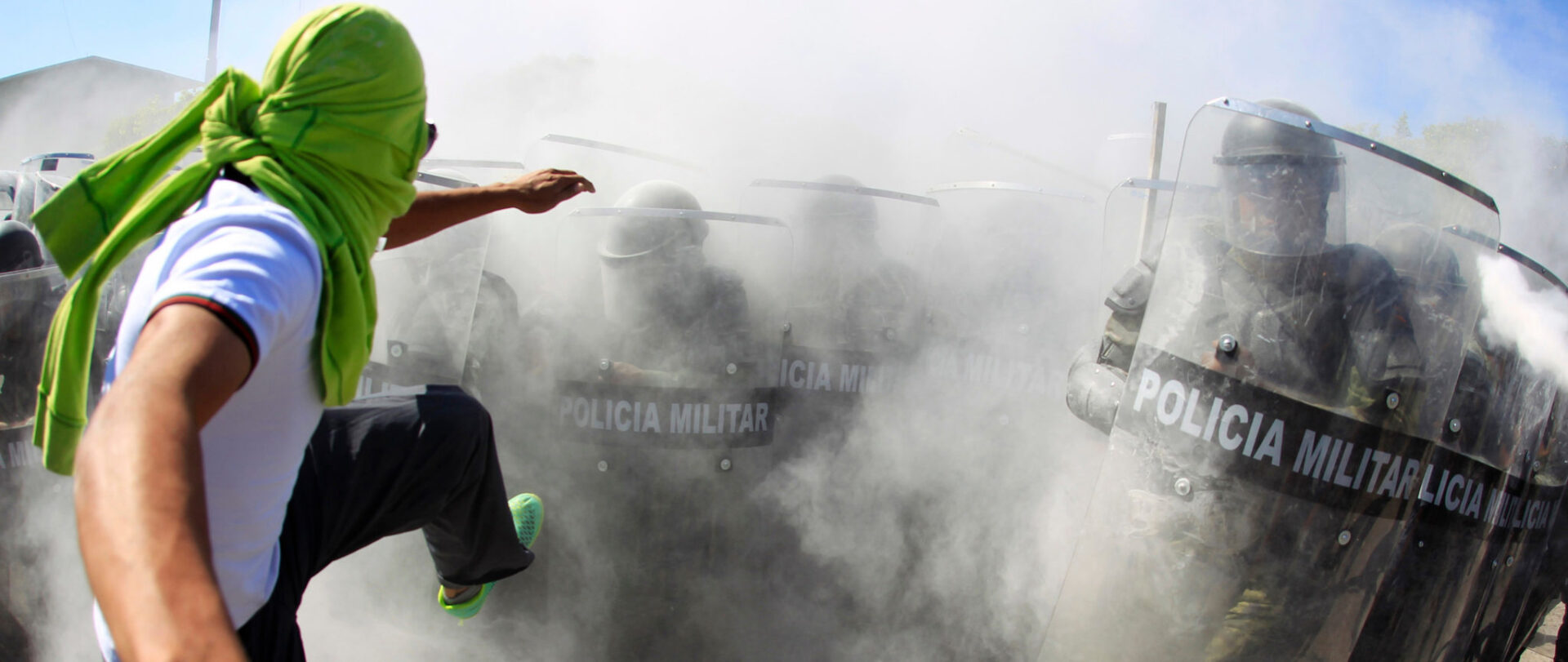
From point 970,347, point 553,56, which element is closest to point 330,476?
point 970,347

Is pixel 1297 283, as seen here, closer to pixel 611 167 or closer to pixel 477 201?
pixel 477 201

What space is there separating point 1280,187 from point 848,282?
212 centimetres

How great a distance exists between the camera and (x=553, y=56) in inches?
329

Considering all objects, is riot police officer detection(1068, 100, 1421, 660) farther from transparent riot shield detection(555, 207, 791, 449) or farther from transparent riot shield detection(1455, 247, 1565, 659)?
transparent riot shield detection(555, 207, 791, 449)

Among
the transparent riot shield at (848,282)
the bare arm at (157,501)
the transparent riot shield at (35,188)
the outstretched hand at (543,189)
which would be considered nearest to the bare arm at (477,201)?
the outstretched hand at (543,189)

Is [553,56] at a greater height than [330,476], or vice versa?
[553,56]

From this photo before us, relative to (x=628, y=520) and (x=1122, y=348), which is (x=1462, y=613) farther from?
(x=628, y=520)

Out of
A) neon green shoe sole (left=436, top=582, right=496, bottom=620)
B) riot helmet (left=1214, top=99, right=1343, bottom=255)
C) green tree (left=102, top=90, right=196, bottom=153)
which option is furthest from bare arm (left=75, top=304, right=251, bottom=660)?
green tree (left=102, top=90, right=196, bottom=153)

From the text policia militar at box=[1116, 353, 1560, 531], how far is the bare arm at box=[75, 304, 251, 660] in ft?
6.82

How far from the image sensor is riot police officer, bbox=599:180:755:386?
11.1ft

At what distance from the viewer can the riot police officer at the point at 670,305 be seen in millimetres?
3387

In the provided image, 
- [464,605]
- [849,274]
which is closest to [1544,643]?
[849,274]

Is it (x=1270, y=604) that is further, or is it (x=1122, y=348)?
(x=1122, y=348)

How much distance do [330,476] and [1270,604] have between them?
2.12 meters
